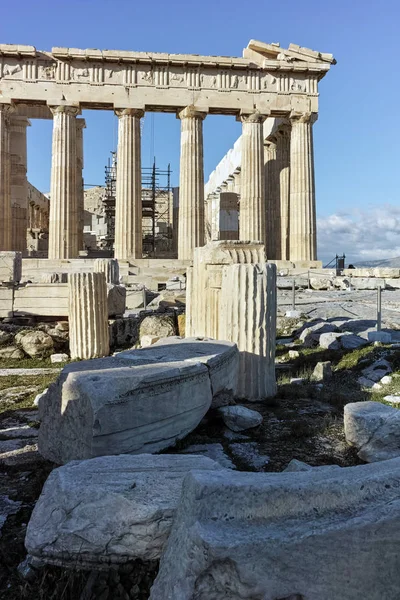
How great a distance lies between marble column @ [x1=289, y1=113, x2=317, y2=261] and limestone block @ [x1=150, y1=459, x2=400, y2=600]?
68.6ft

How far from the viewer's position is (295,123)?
874 inches

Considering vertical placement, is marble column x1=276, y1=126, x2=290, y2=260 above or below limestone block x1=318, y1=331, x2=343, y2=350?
above

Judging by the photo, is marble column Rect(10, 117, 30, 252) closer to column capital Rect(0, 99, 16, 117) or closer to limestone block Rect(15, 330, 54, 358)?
column capital Rect(0, 99, 16, 117)

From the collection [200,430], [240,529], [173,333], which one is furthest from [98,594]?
[173,333]

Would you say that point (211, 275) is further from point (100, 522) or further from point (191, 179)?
point (191, 179)

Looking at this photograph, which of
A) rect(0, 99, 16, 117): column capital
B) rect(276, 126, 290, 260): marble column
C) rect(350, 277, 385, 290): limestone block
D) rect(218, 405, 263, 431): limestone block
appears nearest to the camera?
rect(218, 405, 263, 431): limestone block

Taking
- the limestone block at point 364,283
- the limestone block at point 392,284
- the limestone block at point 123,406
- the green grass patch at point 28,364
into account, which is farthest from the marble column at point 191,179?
the limestone block at point 123,406

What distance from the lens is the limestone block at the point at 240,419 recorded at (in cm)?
431

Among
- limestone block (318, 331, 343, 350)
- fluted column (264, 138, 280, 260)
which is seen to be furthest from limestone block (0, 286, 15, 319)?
fluted column (264, 138, 280, 260)

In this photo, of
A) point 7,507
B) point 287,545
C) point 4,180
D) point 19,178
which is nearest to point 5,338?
point 7,507

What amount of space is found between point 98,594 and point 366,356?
5873 millimetres

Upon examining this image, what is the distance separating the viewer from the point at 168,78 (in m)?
21.3

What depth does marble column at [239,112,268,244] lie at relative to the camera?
21.9 meters

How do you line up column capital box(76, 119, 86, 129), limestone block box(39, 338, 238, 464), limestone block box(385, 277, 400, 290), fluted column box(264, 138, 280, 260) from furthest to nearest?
column capital box(76, 119, 86, 129) → fluted column box(264, 138, 280, 260) → limestone block box(385, 277, 400, 290) → limestone block box(39, 338, 238, 464)
